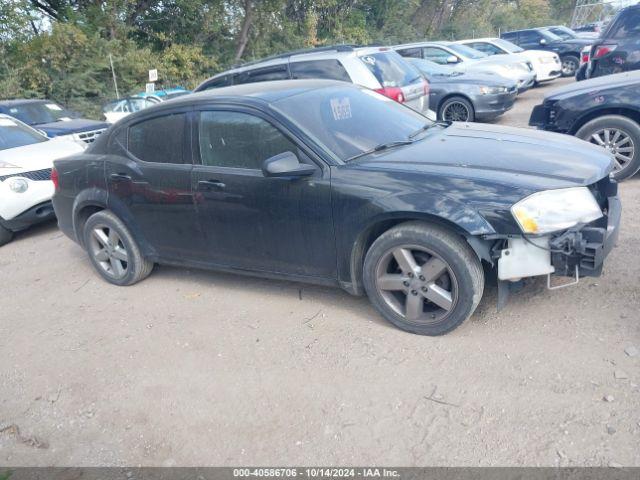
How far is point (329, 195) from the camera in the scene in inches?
150

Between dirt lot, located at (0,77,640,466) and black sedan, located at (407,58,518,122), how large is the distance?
5889 mm

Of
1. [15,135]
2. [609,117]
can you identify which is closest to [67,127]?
[15,135]

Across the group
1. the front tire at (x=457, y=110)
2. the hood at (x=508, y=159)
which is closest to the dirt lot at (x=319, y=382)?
the hood at (x=508, y=159)

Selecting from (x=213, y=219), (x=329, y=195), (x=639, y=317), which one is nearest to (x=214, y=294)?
(x=213, y=219)

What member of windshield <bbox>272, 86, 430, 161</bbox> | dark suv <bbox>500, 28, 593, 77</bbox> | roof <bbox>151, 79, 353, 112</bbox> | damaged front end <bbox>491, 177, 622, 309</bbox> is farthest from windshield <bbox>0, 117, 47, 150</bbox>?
dark suv <bbox>500, 28, 593, 77</bbox>

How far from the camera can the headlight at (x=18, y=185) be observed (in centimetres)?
710

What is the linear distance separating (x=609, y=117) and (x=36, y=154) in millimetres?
7037

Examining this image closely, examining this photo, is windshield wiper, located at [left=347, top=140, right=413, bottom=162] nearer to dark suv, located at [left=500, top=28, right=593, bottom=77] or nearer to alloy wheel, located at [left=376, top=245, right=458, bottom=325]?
alloy wheel, located at [left=376, top=245, right=458, bottom=325]

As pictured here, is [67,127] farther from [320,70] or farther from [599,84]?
[599,84]

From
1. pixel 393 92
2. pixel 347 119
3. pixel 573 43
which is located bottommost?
pixel 393 92

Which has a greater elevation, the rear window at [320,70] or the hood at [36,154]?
the rear window at [320,70]

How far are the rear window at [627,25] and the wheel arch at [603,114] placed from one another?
11.6 ft

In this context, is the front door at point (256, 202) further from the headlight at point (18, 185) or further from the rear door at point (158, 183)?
the headlight at point (18, 185)

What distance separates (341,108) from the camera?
441 centimetres
